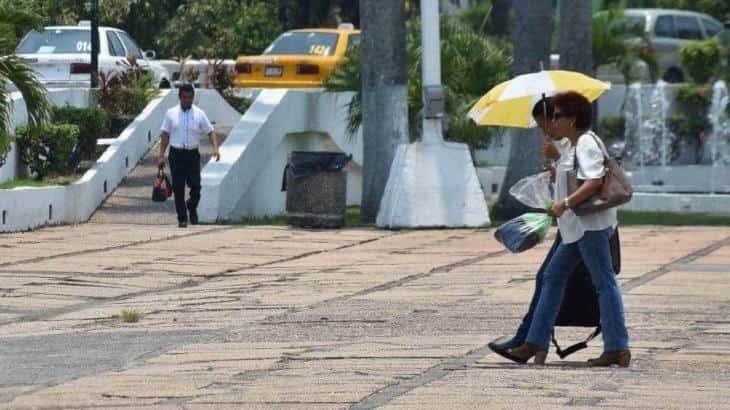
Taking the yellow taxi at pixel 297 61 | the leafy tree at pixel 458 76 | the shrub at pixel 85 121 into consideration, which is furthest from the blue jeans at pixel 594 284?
the yellow taxi at pixel 297 61

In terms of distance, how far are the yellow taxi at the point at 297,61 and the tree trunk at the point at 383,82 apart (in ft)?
25.1

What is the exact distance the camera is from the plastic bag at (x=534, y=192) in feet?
36.1

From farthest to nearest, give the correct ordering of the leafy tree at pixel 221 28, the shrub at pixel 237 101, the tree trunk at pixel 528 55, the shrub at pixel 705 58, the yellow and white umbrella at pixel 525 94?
the leafy tree at pixel 221 28 → the shrub at pixel 705 58 → the shrub at pixel 237 101 → the tree trunk at pixel 528 55 → the yellow and white umbrella at pixel 525 94

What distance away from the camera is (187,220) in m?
Result: 22.5

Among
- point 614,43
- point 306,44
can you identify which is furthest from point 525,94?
point 614,43

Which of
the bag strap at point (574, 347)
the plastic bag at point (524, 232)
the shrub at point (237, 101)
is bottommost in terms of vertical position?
the bag strap at point (574, 347)

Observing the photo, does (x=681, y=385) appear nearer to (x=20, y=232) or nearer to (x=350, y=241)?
(x=350, y=241)

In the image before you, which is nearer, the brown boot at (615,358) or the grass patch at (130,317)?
the brown boot at (615,358)

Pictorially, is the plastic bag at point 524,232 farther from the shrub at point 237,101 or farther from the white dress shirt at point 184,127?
the shrub at point 237,101

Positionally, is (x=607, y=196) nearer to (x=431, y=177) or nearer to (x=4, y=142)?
(x=4, y=142)

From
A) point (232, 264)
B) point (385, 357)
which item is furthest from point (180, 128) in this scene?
point (385, 357)

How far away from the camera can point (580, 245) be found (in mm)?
10742

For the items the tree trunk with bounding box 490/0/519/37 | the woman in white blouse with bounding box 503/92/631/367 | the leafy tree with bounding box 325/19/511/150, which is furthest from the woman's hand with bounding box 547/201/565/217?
the tree trunk with bounding box 490/0/519/37

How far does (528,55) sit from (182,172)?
4.55m
